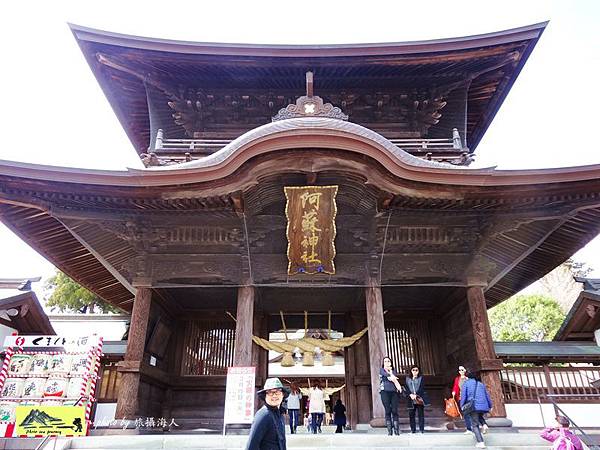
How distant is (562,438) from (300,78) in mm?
9829

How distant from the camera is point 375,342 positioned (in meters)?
9.01

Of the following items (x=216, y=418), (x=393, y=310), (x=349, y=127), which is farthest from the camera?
(x=393, y=310)

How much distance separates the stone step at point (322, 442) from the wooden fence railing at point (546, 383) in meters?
3.87

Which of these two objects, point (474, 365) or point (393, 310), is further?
point (393, 310)

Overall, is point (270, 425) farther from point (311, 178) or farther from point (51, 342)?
point (51, 342)

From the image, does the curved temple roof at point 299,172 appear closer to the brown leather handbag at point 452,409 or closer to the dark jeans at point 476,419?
the dark jeans at point 476,419

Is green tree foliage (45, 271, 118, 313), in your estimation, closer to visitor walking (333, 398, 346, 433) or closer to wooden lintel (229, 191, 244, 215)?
visitor walking (333, 398, 346, 433)

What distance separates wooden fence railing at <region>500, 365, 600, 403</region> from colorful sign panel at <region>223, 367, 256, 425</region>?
6.44m

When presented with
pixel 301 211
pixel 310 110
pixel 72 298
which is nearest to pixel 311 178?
pixel 301 211

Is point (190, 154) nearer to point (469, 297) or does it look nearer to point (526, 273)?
point (469, 297)

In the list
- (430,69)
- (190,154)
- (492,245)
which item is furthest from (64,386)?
(430,69)

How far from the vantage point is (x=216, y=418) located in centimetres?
1202

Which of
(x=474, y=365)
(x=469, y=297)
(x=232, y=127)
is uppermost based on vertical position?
(x=232, y=127)

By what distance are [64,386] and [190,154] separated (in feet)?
19.6
